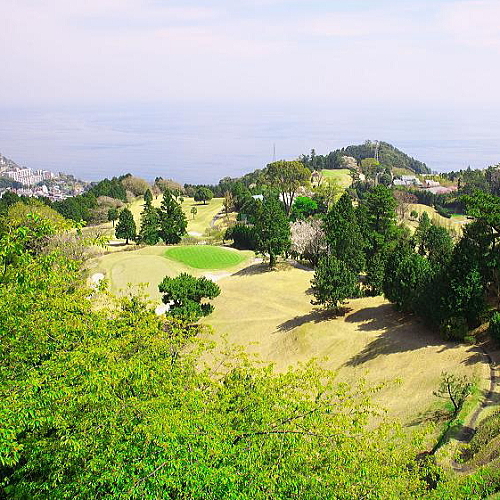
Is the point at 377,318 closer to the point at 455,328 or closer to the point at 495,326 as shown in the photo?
the point at 455,328

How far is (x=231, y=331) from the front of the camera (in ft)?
124

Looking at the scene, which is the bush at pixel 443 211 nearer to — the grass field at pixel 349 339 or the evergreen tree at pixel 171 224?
the evergreen tree at pixel 171 224

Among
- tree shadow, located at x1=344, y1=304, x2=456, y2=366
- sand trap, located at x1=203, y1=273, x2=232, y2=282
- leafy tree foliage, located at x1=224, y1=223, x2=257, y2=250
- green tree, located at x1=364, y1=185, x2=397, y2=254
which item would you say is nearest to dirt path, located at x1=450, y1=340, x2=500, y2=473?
tree shadow, located at x1=344, y1=304, x2=456, y2=366

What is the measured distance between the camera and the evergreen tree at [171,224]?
69875mm

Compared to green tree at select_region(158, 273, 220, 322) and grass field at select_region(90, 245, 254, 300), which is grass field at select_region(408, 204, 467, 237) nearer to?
grass field at select_region(90, 245, 254, 300)

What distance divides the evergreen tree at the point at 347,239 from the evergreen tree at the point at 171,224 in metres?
30.8

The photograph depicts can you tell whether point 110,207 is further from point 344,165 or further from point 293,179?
point 344,165

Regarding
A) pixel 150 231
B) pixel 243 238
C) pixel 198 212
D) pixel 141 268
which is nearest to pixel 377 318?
pixel 141 268

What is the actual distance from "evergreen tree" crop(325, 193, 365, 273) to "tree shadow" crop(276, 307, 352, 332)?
8.13 metres

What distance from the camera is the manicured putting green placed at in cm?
5634

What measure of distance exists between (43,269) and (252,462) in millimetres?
8533

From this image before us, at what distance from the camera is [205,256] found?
58500 mm

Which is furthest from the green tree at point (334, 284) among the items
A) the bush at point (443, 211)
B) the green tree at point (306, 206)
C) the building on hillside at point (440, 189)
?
the building on hillside at point (440, 189)

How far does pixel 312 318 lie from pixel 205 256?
2507cm
